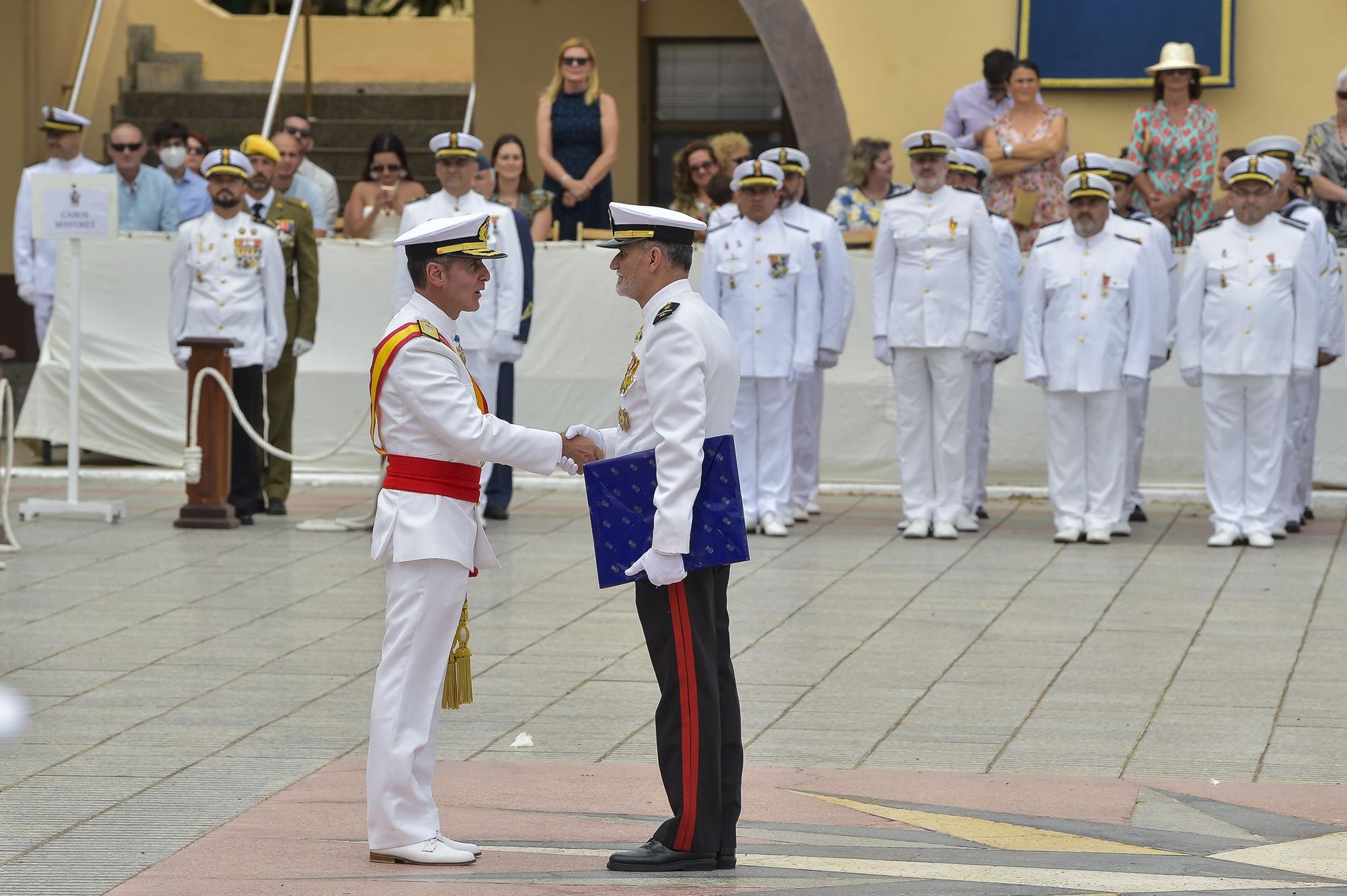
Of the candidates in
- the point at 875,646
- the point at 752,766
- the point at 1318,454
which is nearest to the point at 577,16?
the point at 1318,454

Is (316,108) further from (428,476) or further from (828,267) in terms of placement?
(428,476)

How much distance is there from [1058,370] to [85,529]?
17.5 feet

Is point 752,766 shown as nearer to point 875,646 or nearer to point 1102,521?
point 875,646

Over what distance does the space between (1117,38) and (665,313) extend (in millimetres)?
10172

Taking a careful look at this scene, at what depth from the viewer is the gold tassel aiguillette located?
5.32 metres

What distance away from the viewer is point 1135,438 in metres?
11.9

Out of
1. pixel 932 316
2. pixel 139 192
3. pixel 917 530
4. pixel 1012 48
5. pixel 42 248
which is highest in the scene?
pixel 1012 48

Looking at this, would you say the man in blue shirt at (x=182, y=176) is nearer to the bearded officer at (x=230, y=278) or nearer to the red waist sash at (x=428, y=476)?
the bearded officer at (x=230, y=278)

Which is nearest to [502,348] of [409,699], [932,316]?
[932,316]

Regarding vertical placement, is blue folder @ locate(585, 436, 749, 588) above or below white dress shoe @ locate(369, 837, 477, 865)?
above

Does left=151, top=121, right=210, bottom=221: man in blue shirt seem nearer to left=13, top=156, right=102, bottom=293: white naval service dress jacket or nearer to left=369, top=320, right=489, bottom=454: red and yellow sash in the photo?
left=13, top=156, right=102, bottom=293: white naval service dress jacket

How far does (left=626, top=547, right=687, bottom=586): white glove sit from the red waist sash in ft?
1.75

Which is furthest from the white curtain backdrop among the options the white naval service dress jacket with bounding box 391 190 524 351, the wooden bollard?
the white naval service dress jacket with bounding box 391 190 524 351

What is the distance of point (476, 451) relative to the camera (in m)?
5.16
